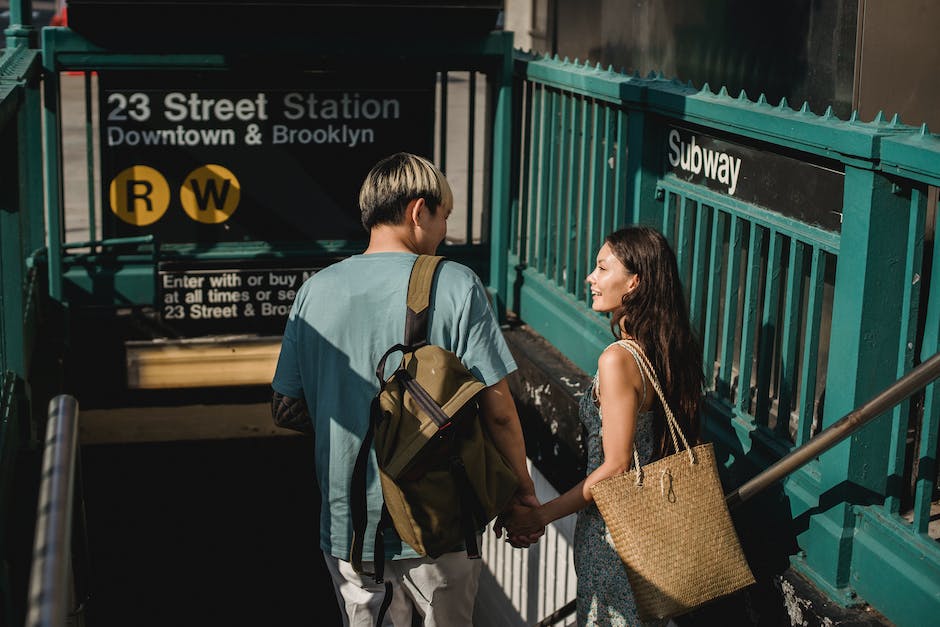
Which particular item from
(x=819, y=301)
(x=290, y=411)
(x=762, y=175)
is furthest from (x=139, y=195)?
(x=819, y=301)

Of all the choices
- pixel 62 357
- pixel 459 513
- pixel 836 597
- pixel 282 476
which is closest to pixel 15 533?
pixel 459 513

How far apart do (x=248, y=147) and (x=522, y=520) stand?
3149 mm

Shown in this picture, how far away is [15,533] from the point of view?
405 centimetres

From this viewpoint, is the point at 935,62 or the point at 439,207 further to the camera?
the point at 935,62

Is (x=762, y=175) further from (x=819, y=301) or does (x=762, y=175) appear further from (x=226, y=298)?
(x=226, y=298)

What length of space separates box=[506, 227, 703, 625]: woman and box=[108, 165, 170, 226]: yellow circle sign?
3.23 metres

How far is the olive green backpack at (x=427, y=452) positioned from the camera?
3096mm

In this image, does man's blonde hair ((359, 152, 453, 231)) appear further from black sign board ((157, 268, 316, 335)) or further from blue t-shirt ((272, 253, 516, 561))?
black sign board ((157, 268, 316, 335))

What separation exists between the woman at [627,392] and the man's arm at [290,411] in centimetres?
75

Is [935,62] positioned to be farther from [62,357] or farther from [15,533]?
[62,357]

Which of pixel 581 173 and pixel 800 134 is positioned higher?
pixel 800 134

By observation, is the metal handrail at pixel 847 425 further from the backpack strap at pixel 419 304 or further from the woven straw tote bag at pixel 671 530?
the backpack strap at pixel 419 304

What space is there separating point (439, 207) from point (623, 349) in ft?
2.09

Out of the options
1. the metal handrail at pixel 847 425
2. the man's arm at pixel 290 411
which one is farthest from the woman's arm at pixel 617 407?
the man's arm at pixel 290 411
